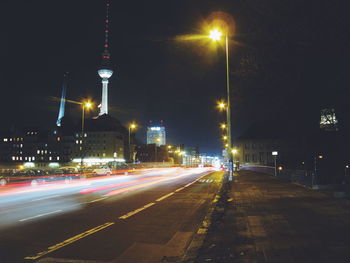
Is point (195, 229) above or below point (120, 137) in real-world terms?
below

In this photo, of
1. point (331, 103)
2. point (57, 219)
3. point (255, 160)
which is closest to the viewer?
point (57, 219)

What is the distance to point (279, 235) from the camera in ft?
26.9

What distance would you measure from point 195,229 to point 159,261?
10.5ft

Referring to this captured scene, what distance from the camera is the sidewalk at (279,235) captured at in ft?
21.3

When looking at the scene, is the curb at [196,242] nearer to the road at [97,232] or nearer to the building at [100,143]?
the road at [97,232]

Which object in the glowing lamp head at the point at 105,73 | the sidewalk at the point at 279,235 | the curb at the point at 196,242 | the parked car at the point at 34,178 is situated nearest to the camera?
the sidewalk at the point at 279,235

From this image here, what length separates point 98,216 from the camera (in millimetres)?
12117

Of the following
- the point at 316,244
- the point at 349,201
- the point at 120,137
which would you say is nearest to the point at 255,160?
the point at 120,137

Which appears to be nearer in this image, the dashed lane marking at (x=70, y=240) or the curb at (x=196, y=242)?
the curb at (x=196, y=242)

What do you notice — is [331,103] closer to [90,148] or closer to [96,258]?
[96,258]

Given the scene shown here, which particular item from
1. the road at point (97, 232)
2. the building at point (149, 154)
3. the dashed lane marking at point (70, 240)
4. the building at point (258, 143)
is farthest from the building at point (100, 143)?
the dashed lane marking at point (70, 240)

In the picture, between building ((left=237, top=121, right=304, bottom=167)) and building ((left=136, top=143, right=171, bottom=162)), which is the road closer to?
building ((left=237, top=121, right=304, bottom=167))

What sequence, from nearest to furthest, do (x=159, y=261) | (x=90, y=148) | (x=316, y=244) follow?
1. (x=159, y=261)
2. (x=316, y=244)
3. (x=90, y=148)

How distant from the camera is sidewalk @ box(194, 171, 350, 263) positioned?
21.3ft
